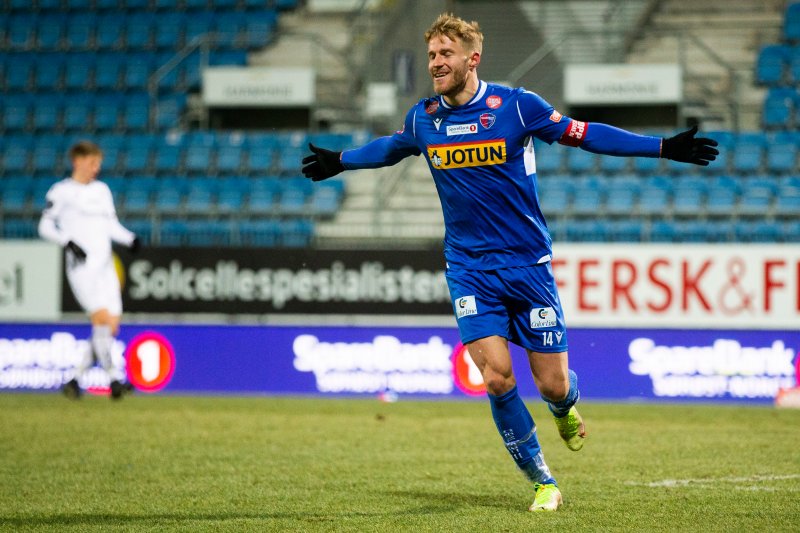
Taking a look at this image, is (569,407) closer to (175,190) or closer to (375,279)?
(375,279)

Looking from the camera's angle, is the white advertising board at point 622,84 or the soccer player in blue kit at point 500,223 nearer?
the soccer player in blue kit at point 500,223

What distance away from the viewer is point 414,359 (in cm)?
1416

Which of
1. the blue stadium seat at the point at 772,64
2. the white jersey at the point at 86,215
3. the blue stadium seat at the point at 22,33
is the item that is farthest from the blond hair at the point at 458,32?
the blue stadium seat at the point at 22,33

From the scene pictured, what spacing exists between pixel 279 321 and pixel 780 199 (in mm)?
6775

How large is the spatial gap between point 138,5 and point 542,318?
18.8 metres

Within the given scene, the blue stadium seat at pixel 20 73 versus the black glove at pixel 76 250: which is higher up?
the blue stadium seat at pixel 20 73

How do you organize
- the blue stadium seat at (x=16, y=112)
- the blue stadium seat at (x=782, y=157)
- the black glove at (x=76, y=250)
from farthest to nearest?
the blue stadium seat at (x=16, y=112) → the blue stadium seat at (x=782, y=157) → the black glove at (x=76, y=250)

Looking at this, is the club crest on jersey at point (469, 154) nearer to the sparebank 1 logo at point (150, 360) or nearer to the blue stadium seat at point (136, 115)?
the sparebank 1 logo at point (150, 360)

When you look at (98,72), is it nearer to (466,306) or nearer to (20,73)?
(20,73)

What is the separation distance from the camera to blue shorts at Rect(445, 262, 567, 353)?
6.16 m

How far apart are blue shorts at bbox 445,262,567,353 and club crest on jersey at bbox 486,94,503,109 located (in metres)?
0.83

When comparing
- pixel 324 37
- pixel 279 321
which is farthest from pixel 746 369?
pixel 324 37

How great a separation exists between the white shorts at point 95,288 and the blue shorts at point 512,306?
6.84 metres

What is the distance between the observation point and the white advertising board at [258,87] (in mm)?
20453
